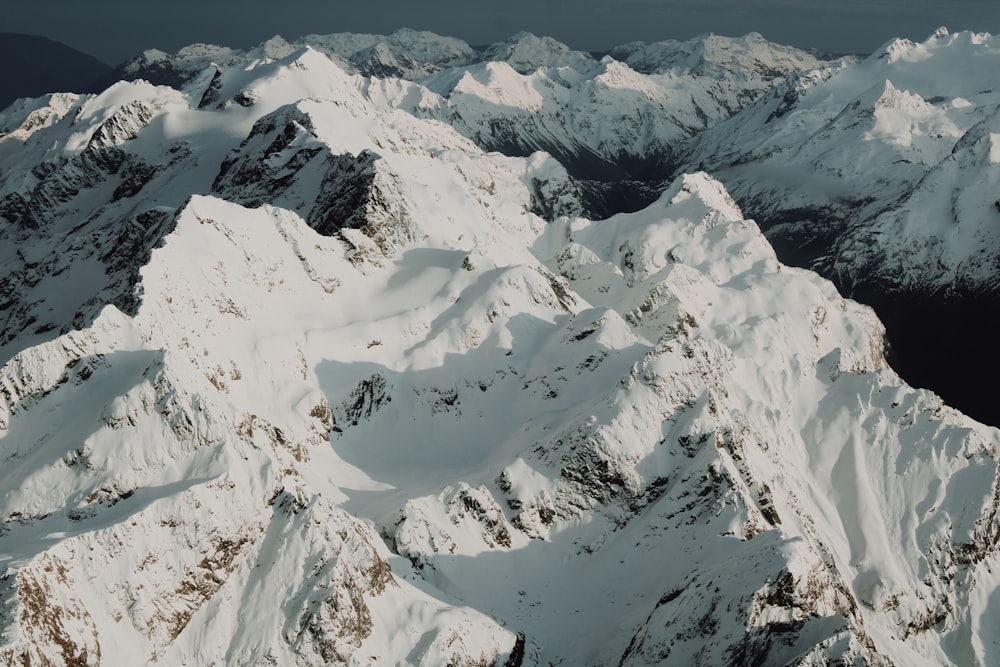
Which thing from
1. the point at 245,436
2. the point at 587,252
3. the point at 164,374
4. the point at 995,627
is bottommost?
the point at 995,627

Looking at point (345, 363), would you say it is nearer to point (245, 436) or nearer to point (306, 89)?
point (245, 436)

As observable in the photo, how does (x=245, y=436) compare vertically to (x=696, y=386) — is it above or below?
above

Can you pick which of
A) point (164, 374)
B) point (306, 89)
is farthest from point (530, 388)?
point (306, 89)

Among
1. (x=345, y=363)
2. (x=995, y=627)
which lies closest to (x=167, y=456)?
(x=345, y=363)

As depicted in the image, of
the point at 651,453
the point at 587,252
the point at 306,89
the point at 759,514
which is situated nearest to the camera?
the point at 759,514

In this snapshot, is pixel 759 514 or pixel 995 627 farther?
pixel 995 627

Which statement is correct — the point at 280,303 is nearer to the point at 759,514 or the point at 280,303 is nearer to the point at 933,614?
the point at 759,514

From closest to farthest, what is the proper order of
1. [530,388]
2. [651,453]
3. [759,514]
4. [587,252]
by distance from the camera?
[759,514] → [651,453] → [530,388] → [587,252]
